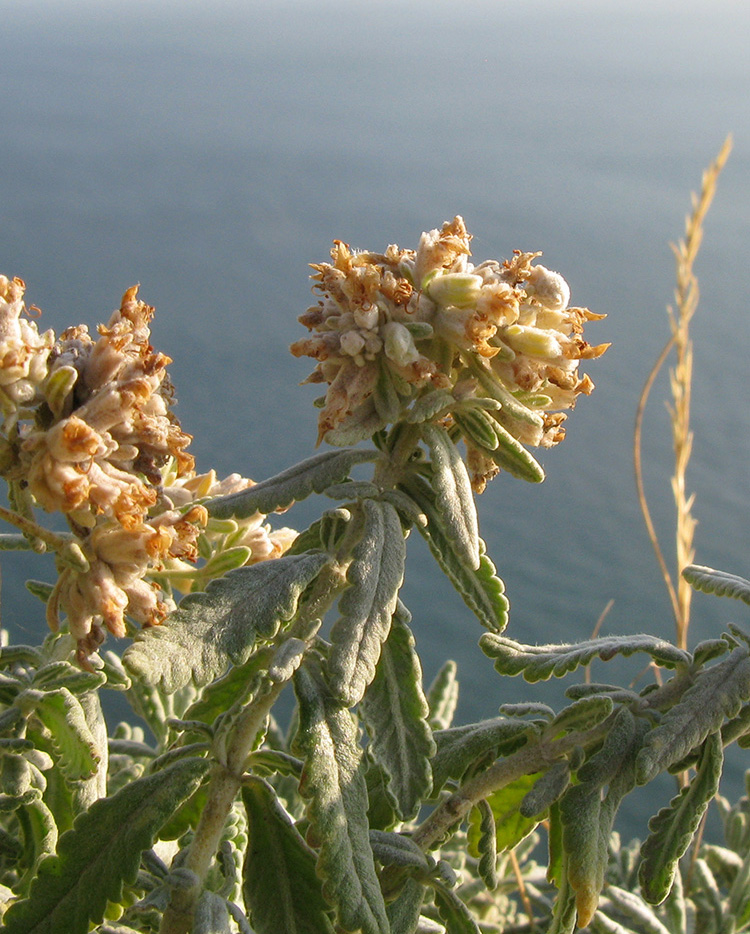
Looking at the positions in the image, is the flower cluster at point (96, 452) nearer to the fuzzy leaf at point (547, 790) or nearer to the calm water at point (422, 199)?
the fuzzy leaf at point (547, 790)

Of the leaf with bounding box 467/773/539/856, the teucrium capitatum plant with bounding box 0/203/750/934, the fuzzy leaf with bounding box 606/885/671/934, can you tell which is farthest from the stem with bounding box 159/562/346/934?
the fuzzy leaf with bounding box 606/885/671/934

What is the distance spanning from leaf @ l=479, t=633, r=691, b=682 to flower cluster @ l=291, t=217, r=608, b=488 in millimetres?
294

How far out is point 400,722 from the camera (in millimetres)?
1206

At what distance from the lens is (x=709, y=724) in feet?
4.16

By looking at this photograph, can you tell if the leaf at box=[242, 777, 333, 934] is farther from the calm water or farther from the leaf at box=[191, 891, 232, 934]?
the calm water

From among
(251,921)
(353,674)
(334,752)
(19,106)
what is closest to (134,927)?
(251,921)

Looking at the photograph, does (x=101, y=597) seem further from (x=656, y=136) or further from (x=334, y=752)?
(x=656, y=136)

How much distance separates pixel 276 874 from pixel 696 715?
0.58 meters

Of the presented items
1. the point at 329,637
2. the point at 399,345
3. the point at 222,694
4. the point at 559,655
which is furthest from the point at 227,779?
the point at 399,345

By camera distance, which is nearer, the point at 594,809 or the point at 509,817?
the point at 594,809

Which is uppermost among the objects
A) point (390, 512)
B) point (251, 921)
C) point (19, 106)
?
point (19, 106)

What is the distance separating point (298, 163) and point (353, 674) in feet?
15.2

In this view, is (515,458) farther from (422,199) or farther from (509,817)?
(422,199)

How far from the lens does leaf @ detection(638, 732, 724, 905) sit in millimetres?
1309
